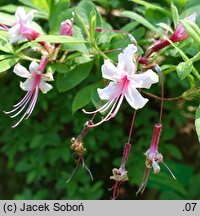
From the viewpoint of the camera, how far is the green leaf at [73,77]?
1.16 meters

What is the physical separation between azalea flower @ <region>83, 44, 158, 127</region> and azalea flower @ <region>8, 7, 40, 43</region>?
0.77ft

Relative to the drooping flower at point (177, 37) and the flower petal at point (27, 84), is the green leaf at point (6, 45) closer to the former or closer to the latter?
the flower petal at point (27, 84)

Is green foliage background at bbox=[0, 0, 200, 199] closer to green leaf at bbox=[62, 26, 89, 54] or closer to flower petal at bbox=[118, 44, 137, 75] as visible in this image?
green leaf at bbox=[62, 26, 89, 54]

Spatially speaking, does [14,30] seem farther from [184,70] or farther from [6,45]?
[184,70]

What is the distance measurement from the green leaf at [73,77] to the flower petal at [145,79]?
22cm

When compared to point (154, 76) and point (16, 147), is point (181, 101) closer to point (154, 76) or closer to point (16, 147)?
point (154, 76)

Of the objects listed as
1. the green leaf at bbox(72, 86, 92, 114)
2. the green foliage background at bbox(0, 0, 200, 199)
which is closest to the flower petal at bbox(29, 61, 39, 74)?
the green leaf at bbox(72, 86, 92, 114)

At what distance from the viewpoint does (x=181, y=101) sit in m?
1.09

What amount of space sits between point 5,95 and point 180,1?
2.85 ft

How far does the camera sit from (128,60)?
0.96 metres

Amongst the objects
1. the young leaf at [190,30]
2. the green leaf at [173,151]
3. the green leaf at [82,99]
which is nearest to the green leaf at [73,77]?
the green leaf at [82,99]

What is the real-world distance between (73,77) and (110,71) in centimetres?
22

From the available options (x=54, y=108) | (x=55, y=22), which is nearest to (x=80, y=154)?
(x=55, y=22)

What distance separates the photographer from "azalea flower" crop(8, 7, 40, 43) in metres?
1.09
